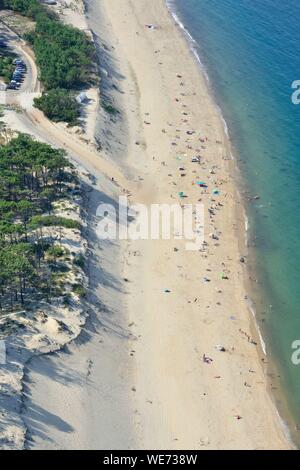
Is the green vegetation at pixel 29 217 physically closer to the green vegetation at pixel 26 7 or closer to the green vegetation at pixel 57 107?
the green vegetation at pixel 57 107

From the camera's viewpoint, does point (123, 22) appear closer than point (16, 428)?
No

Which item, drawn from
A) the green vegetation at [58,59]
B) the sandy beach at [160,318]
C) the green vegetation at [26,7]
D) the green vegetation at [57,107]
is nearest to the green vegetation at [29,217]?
the sandy beach at [160,318]

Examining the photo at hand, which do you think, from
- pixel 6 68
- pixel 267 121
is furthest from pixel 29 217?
pixel 267 121

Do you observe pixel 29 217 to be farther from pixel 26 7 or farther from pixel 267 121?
pixel 26 7

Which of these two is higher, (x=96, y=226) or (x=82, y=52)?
(x=82, y=52)

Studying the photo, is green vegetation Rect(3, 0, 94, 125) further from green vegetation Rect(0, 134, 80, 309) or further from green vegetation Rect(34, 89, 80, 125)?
green vegetation Rect(0, 134, 80, 309)

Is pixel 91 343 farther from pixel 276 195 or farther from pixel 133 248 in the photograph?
pixel 276 195

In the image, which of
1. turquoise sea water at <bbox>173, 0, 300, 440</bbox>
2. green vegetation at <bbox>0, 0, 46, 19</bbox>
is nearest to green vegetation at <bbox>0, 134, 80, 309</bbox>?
turquoise sea water at <bbox>173, 0, 300, 440</bbox>

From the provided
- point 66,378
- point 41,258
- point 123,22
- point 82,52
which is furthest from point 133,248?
point 123,22
